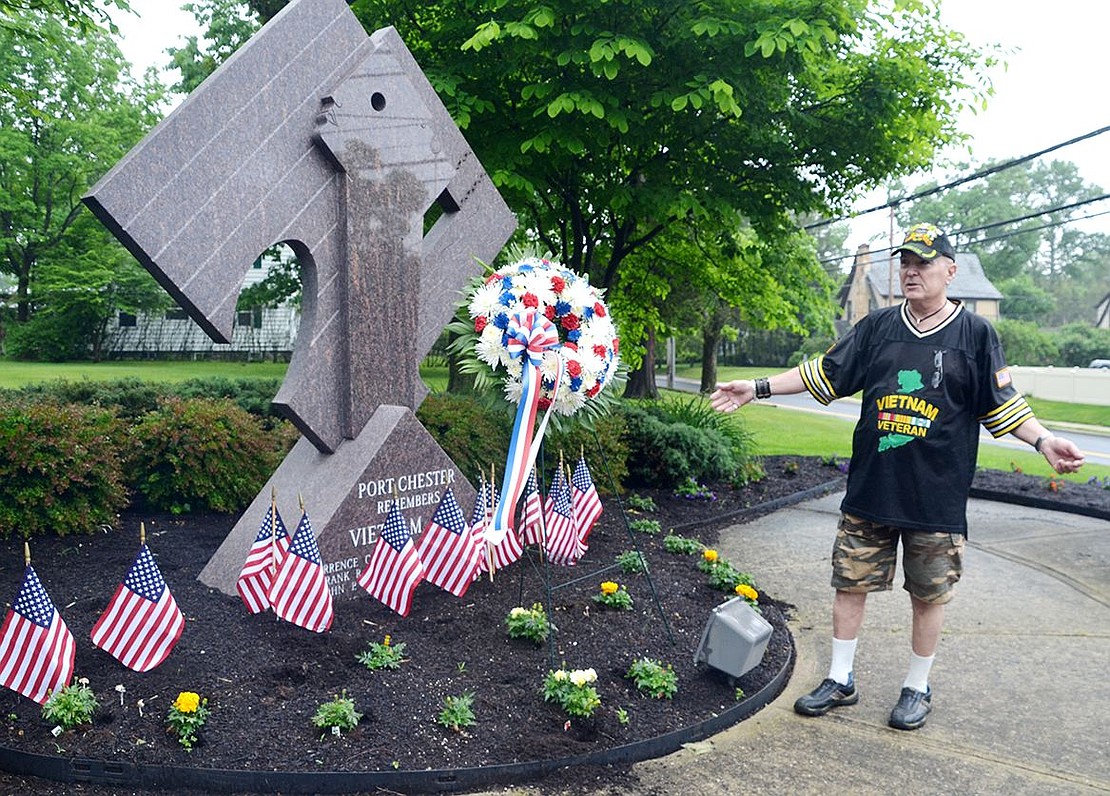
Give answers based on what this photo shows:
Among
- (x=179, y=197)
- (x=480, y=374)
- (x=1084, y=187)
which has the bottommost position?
(x=480, y=374)

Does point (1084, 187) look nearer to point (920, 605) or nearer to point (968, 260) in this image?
point (968, 260)

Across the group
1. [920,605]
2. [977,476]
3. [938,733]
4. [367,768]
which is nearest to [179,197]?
[367,768]

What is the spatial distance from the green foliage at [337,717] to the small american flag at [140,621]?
31.2 inches

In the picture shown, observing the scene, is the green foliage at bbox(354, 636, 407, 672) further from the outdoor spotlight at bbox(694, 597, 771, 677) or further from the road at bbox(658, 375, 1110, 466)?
the road at bbox(658, 375, 1110, 466)

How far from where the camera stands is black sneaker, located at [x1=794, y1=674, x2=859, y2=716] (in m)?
4.43

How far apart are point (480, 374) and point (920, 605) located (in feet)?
8.98

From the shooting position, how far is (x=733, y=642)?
446 cm

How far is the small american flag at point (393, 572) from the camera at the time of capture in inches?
196

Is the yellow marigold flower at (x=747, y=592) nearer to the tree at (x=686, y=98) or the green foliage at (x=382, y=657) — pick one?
the green foliage at (x=382, y=657)

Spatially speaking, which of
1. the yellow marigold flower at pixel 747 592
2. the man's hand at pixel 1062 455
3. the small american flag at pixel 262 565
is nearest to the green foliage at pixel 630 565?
the yellow marigold flower at pixel 747 592

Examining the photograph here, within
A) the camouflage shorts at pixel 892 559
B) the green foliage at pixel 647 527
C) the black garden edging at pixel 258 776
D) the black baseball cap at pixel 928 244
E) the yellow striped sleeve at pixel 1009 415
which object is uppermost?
the black baseball cap at pixel 928 244

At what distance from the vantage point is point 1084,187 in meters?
87.2

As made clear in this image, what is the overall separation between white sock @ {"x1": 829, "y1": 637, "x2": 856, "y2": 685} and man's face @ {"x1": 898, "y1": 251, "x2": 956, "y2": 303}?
1642 mm

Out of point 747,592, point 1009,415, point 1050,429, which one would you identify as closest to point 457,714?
point 747,592
